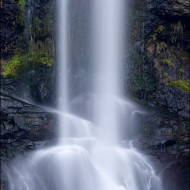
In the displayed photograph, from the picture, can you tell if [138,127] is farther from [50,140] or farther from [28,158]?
[28,158]

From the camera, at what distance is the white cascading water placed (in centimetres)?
1061

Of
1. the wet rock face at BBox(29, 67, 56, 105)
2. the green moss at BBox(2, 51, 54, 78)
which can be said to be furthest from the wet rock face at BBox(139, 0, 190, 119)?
the green moss at BBox(2, 51, 54, 78)

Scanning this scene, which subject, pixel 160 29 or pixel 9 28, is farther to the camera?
pixel 160 29

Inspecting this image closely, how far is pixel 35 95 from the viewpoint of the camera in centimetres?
1430

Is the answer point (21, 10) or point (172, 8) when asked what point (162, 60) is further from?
point (21, 10)

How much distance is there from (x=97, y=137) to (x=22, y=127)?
2.30 meters

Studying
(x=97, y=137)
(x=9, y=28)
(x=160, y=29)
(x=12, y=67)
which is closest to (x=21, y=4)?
(x=9, y=28)

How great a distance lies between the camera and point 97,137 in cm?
1273

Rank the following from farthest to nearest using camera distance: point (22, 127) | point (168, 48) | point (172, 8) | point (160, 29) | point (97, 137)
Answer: point (168, 48), point (160, 29), point (172, 8), point (97, 137), point (22, 127)

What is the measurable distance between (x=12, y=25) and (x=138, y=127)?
6035 millimetres

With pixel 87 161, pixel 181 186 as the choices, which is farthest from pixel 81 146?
pixel 181 186

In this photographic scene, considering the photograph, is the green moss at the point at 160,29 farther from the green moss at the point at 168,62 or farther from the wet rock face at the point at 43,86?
the wet rock face at the point at 43,86

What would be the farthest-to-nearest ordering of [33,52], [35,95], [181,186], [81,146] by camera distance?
[33,52] < [35,95] < [81,146] < [181,186]

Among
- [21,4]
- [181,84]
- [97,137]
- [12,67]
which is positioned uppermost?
[21,4]
